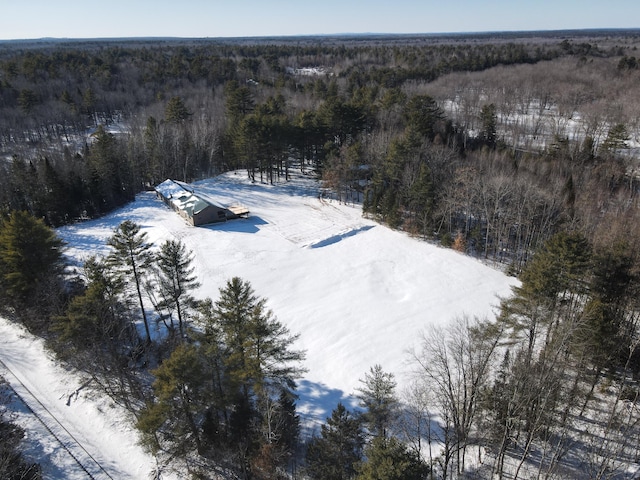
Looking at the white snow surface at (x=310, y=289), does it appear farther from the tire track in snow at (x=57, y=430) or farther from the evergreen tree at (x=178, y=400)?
the evergreen tree at (x=178, y=400)

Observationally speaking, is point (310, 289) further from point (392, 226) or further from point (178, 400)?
point (178, 400)

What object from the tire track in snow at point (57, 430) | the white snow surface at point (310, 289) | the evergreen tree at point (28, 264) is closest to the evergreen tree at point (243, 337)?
the white snow surface at point (310, 289)

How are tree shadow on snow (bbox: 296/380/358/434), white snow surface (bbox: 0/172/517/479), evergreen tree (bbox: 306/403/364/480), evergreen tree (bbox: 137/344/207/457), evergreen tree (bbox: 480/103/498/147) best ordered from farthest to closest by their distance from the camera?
evergreen tree (bbox: 480/103/498/147), white snow surface (bbox: 0/172/517/479), tree shadow on snow (bbox: 296/380/358/434), evergreen tree (bbox: 137/344/207/457), evergreen tree (bbox: 306/403/364/480)

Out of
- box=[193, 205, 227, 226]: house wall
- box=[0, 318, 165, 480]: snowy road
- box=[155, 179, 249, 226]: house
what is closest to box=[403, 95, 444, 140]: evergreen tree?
box=[155, 179, 249, 226]: house

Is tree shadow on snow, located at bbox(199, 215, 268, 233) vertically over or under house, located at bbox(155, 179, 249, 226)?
under

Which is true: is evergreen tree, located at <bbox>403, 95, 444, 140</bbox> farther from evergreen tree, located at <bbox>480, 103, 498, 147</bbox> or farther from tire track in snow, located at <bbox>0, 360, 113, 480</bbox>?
tire track in snow, located at <bbox>0, 360, 113, 480</bbox>

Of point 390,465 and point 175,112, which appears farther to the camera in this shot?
point 175,112

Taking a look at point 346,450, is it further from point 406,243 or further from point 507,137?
point 507,137

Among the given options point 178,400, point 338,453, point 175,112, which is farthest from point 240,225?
point 175,112
